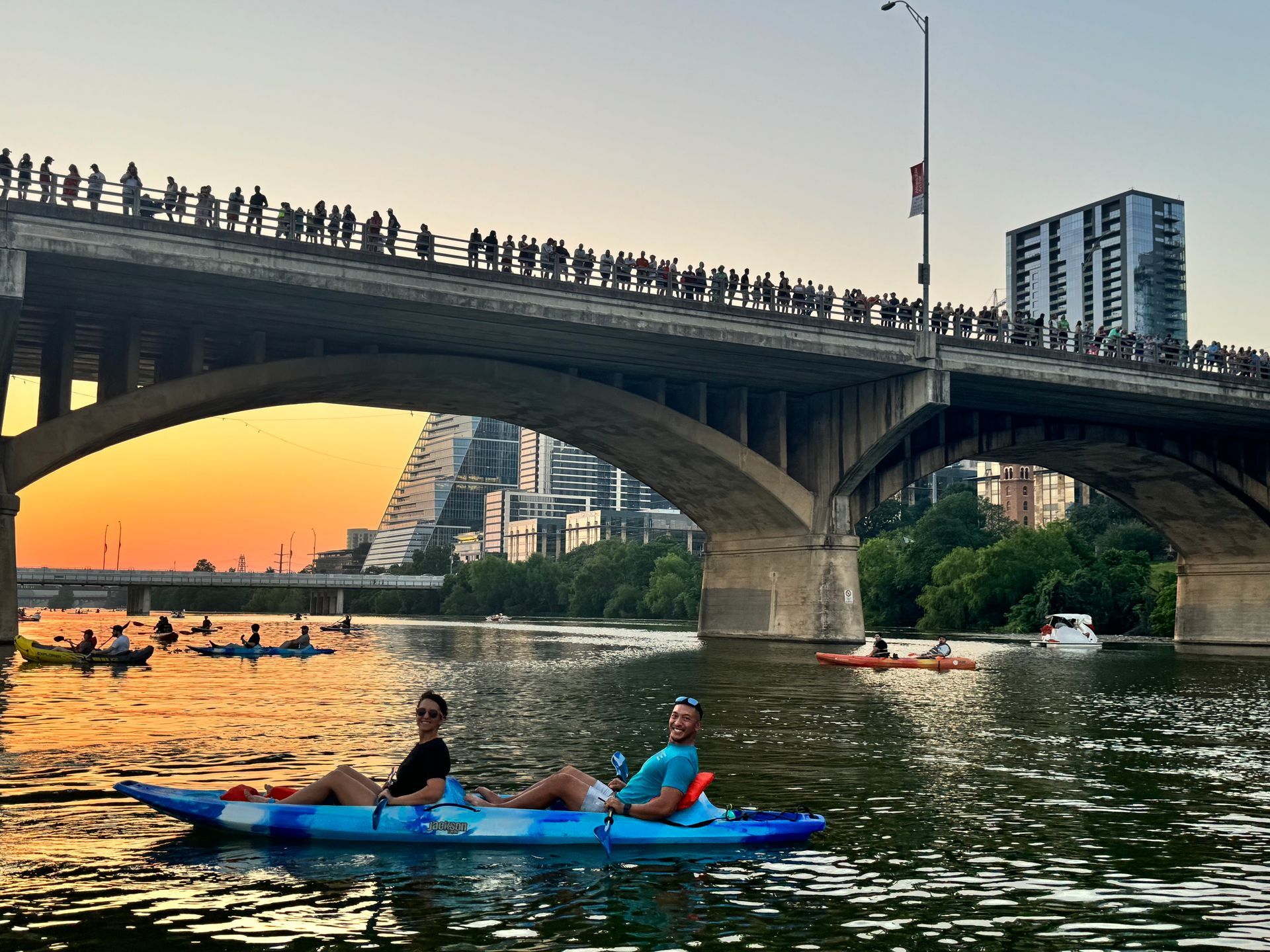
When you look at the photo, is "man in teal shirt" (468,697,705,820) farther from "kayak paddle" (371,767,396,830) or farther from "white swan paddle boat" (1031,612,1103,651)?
"white swan paddle boat" (1031,612,1103,651)

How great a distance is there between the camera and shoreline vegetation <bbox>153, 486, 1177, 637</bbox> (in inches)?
3214

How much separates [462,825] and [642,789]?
5.14 ft

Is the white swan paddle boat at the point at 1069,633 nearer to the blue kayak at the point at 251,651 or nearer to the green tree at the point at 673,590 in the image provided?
the blue kayak at the point at 251,651

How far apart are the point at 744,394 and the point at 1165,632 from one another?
39.3 metres

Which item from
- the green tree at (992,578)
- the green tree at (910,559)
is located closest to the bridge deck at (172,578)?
the green tree at (910,559)

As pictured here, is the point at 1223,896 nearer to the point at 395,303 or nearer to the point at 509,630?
the point at 395,303

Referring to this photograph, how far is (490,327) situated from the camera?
1574 inches

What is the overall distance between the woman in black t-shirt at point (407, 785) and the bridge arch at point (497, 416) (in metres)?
28.0

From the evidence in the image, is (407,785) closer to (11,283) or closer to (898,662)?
(11,283)

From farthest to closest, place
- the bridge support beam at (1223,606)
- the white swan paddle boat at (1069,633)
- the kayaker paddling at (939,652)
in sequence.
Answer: the bridge support beam at (1223,606) < the white swan paddle boat at (1069,633) < the kayaker paddling at (939,652)

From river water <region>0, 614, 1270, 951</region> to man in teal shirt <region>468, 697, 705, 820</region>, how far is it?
428 mm

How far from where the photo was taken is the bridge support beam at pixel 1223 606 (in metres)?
65.2

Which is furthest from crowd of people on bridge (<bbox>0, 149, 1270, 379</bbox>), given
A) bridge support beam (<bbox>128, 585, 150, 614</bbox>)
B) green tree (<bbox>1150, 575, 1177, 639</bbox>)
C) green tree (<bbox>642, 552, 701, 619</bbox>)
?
bridge support beam (<bbox>128, 585, 150, 614</bbox>)

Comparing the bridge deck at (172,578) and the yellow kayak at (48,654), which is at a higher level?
the bridge deck at (172,578)
